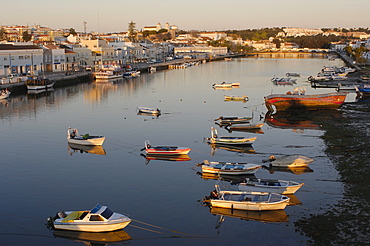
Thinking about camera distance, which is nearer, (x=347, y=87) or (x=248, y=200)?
(x=248, y=200)

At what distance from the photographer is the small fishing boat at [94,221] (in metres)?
9.25

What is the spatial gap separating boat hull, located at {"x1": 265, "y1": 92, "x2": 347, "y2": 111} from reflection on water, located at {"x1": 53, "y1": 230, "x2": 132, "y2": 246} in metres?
16.6

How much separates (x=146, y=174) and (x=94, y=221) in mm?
3927

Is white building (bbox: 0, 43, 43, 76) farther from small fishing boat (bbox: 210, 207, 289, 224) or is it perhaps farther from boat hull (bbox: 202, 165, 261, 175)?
small fishing boat (bbox: 210, 207, 289, 224)

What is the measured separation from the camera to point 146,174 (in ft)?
42.9

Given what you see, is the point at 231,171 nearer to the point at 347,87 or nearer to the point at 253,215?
the point at 253,215

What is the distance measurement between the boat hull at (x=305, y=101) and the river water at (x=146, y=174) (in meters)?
1.01

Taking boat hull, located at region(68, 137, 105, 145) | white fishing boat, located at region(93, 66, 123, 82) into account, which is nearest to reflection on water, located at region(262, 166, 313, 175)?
boat hull, located at region(68, 137, 105, 145)

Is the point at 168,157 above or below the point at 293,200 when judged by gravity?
above

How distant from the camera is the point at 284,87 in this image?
122 feet

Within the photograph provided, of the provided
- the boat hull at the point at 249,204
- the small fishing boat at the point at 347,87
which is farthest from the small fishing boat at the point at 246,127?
the small fishing boat at the point at 347,87

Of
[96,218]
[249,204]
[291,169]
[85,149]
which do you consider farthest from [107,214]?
[85,149]

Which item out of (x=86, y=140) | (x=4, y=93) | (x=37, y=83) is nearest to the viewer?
(x=86, y=140)

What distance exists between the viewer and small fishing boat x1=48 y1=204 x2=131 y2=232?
30.3 ft
